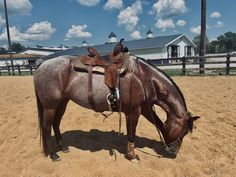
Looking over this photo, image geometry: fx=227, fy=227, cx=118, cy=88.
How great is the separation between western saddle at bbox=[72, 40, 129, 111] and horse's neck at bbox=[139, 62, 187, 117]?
17.1 inches

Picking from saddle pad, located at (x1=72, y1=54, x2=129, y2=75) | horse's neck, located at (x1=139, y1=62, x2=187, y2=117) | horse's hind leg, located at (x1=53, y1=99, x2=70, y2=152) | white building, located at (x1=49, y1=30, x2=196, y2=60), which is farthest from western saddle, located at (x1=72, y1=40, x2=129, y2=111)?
white building, located at (x1=49, y1=30, x2=196, y2=60)

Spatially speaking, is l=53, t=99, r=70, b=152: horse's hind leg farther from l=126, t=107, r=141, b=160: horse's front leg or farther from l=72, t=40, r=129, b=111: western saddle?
l=126, t=107, r=141, b=160: horse's front leg

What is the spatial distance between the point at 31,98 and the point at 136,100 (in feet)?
17.4

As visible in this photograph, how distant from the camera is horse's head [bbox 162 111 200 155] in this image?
3197mm

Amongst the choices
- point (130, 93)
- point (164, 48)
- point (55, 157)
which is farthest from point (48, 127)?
point (164, 48)

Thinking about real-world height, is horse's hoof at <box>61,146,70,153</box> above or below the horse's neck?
below

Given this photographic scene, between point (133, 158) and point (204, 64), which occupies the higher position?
point (204, 64)

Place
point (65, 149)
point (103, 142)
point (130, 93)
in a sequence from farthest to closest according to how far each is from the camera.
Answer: point (103, 142), point (65, 149), point (130, 93)

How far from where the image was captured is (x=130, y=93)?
10.3 feet

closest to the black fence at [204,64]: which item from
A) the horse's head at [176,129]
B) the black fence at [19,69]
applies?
the horse's head at [176,129]

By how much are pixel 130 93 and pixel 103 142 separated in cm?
125

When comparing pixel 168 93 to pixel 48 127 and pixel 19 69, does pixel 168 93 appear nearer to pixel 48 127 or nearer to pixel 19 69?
pixel 48 127

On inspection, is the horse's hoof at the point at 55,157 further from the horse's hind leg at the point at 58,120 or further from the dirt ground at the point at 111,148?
the horse's hind leg at the point at 58,120

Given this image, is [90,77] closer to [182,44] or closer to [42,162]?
[42,162]
